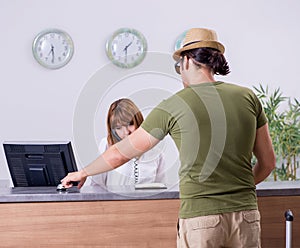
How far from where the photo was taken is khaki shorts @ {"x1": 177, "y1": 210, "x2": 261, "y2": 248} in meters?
2.06

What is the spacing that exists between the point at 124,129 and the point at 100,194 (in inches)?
33.6

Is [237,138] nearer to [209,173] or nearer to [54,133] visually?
[209,173]

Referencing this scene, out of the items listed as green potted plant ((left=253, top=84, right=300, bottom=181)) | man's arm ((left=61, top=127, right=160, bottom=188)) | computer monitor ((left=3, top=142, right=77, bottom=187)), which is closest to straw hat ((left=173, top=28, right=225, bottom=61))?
man's arm ((left=61, top=127, right=160, bottom=188))

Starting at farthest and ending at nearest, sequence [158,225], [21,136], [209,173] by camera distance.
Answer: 1. [21,136]
2. [158,225]
3. [209,173]

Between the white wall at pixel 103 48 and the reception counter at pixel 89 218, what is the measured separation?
7.05 ft

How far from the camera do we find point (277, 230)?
2725mm

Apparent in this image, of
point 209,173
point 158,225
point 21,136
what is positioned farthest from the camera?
point 21,136

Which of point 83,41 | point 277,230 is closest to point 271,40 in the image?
point 83,41

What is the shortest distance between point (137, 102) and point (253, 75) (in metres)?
1.06

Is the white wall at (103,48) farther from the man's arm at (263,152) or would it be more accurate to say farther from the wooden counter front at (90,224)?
the man's arm at (263,152)

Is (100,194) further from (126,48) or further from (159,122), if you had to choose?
(126,48)

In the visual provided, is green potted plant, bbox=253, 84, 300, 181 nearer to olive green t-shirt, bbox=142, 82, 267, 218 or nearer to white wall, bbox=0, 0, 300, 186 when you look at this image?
white wall, bbox=0, 0, 300, 186

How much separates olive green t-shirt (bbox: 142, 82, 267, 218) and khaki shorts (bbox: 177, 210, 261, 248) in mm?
28

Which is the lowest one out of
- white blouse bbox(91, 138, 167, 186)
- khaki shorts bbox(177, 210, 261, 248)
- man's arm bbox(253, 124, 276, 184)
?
white blouse bbox(91, 138, 167, 186)
